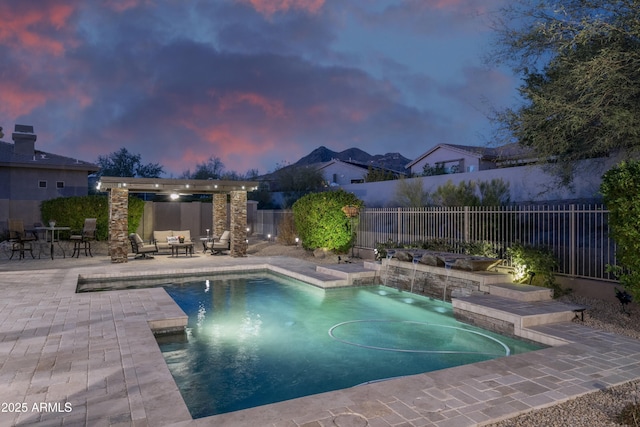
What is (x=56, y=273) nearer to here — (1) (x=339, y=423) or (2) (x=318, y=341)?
(2) (x=318, y=341)

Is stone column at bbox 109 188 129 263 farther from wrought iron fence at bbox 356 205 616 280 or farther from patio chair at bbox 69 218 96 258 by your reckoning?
wrought iron fence at bbox 356 205 616 280

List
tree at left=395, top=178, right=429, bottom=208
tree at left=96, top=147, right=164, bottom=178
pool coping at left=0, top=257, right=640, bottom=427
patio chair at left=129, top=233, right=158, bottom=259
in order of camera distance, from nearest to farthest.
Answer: pool coping at left=0, top=257, right=640, bottom=427, patio chair at left=129, top=233, right=158, bottom=259, tree at left=395, top=178, right=429, bottom=208, tree at left=96, top=147, right=164, bottom=178

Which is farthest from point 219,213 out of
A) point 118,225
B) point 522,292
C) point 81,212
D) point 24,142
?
point 522,292

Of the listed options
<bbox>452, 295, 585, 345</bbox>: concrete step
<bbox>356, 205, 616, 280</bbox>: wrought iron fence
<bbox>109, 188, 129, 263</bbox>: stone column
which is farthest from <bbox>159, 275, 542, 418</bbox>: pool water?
→ <bbox>109, 188, 129, 263</bbox>: stone column

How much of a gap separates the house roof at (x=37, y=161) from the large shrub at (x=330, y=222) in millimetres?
15250

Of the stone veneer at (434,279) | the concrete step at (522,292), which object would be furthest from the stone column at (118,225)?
the concrete step at (522,292)

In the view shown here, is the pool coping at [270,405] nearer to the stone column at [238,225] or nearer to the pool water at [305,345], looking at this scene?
the pool water at [305,345]

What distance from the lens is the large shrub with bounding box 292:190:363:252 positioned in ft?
50.4

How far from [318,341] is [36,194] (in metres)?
22.5

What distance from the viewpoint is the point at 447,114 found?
30438 millimetres

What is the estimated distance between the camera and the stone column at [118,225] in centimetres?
1398

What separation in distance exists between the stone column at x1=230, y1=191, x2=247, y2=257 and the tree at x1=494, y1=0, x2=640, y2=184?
1005 cm

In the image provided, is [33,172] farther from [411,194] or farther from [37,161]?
[411,194]

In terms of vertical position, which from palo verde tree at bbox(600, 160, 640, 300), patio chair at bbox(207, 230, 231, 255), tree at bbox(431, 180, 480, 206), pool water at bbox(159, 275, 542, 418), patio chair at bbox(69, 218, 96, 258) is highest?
tree at bbox(431, 180, 480, 206)
